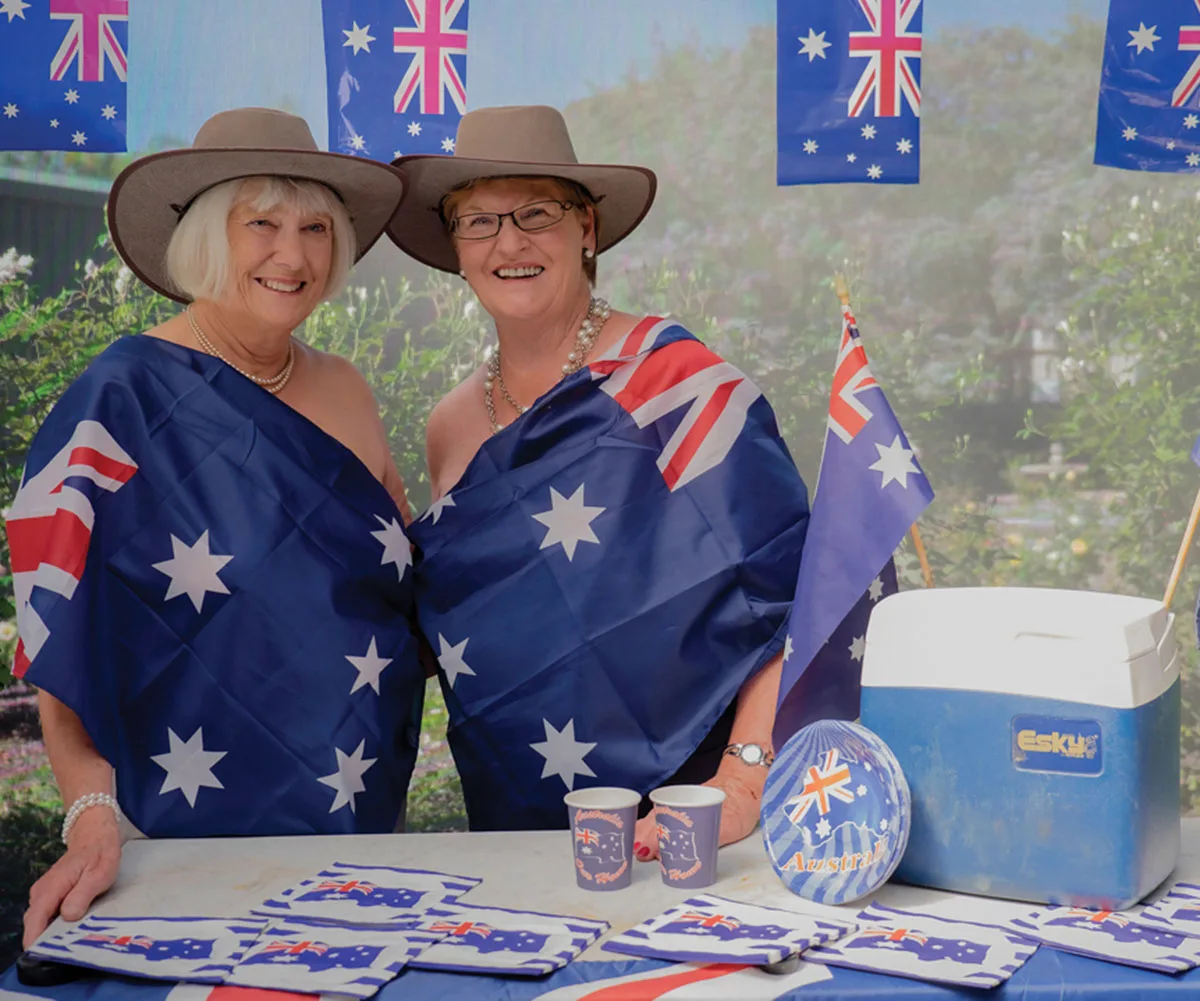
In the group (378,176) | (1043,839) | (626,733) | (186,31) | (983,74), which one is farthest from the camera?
(983,74)

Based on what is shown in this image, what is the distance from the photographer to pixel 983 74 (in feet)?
12.5

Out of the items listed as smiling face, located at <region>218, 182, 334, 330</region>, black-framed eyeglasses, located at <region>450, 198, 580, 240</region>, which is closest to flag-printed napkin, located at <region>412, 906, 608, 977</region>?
smiling face, located at <region>218, 182, 334, 330</region>

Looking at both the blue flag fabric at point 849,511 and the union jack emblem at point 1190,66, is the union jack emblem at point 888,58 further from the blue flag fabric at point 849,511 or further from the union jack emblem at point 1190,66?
the blue flag fabric at point 849,511

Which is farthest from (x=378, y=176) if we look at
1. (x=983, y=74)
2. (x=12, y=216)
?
(x=983, y=74)

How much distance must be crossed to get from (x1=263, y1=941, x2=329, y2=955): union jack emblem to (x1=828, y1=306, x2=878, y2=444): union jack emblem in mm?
909

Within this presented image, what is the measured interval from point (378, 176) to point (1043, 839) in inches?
60.1

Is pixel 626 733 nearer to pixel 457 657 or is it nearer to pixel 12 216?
pixel 457 657

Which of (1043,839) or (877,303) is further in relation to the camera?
(877,303)

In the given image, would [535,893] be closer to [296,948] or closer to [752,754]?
[296,948]

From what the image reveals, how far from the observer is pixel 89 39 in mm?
3262

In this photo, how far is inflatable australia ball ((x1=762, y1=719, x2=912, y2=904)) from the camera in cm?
136

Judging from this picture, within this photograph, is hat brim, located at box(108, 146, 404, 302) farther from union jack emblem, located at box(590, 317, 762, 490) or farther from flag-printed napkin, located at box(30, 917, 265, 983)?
flag-printed napkin, located at box(30, 917, 265, 983)

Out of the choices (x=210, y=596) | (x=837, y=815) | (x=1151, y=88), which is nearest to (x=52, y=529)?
(x=210, y=596)

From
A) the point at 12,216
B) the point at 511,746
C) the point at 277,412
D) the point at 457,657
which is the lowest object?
the point at 511,746
